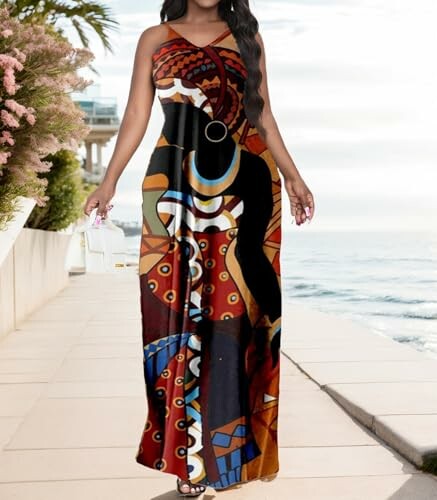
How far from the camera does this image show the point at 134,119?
9.93 feet

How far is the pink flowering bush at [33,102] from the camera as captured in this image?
6629mm

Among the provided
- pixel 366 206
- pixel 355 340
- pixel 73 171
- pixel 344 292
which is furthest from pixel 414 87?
pixel 355 340

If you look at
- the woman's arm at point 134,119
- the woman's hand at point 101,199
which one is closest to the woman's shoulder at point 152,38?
the woman's arm at point 134,119

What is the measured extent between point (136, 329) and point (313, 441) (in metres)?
4.44

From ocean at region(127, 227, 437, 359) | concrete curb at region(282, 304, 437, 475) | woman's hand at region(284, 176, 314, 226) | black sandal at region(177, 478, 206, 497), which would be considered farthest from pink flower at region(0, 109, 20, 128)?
ocean at region(127, 227, 437, 359)

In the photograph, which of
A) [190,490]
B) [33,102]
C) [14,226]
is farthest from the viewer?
[14,226]

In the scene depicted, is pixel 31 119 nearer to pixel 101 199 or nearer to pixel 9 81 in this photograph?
pixel 9 81

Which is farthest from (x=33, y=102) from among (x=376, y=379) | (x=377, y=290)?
(x=377, y=290)

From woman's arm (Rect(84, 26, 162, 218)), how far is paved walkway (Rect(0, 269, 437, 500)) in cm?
106

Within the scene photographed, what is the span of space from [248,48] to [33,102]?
4193 millimetres

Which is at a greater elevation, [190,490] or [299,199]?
[299,199]

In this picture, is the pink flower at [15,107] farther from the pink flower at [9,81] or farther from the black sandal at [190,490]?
the black sandal at [190,490]

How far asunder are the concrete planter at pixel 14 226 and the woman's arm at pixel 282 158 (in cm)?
440

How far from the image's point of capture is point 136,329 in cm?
813
